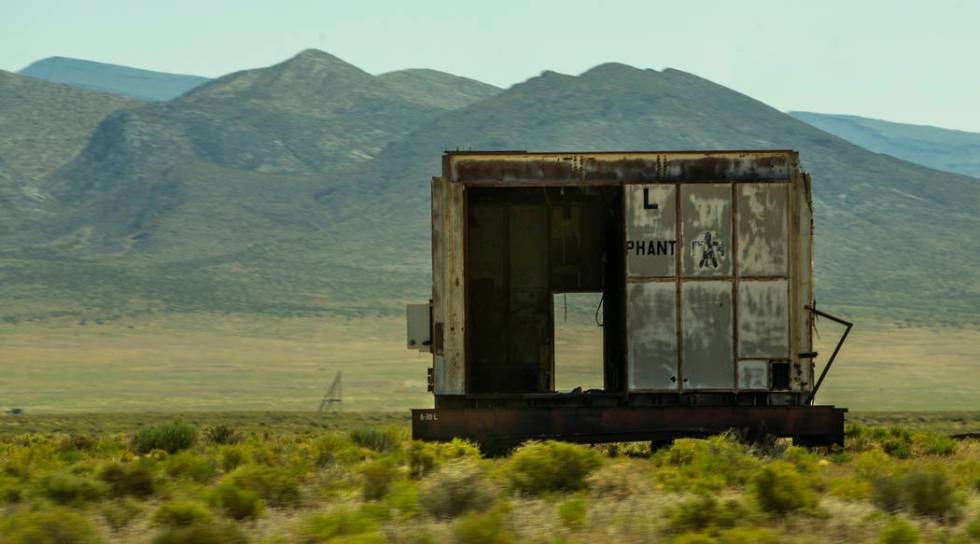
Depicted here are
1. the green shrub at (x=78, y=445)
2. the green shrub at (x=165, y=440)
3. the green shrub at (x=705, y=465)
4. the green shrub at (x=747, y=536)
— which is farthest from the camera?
the green shrub at (x=78, y=445)

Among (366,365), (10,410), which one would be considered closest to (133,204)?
(366,365)

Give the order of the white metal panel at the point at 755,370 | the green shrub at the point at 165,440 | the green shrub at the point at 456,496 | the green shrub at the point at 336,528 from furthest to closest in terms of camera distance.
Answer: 1. the green shrub at the point at 165,440
2. the white metal panel at the point at 755,370
3. the green shrub at the point at 456,496
4. the green shrub at the point at 336,528

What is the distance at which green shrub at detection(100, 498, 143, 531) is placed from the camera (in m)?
13.7

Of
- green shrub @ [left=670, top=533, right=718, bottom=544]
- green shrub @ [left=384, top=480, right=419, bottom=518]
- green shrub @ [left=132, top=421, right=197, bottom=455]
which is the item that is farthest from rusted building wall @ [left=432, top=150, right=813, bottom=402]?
green shrub @ [left=670, top=533, right=718, bottom=544]

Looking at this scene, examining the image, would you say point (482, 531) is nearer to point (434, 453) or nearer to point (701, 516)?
point (701, 516)

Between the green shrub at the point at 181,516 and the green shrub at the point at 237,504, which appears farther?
the green shrub at the point at 237,504

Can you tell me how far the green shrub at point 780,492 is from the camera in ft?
46.5

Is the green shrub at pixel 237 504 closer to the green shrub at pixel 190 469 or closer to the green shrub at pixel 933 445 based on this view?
the green shrub at pixel 190 469

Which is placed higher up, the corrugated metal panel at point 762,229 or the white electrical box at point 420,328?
the corrugated metal panel at point 762,229

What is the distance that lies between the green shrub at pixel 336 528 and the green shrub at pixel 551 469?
3.00 m

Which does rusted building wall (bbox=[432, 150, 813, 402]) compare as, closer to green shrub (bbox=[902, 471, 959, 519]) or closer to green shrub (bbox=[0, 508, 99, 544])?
green shrub (bbox=[902, 471, 959, 519])

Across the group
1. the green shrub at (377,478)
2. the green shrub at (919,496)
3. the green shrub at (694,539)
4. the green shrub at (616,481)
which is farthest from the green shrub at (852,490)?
the green shrub at (377,478)

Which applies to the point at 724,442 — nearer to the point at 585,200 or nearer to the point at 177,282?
the point at 585,200

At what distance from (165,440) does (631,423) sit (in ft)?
24.9
